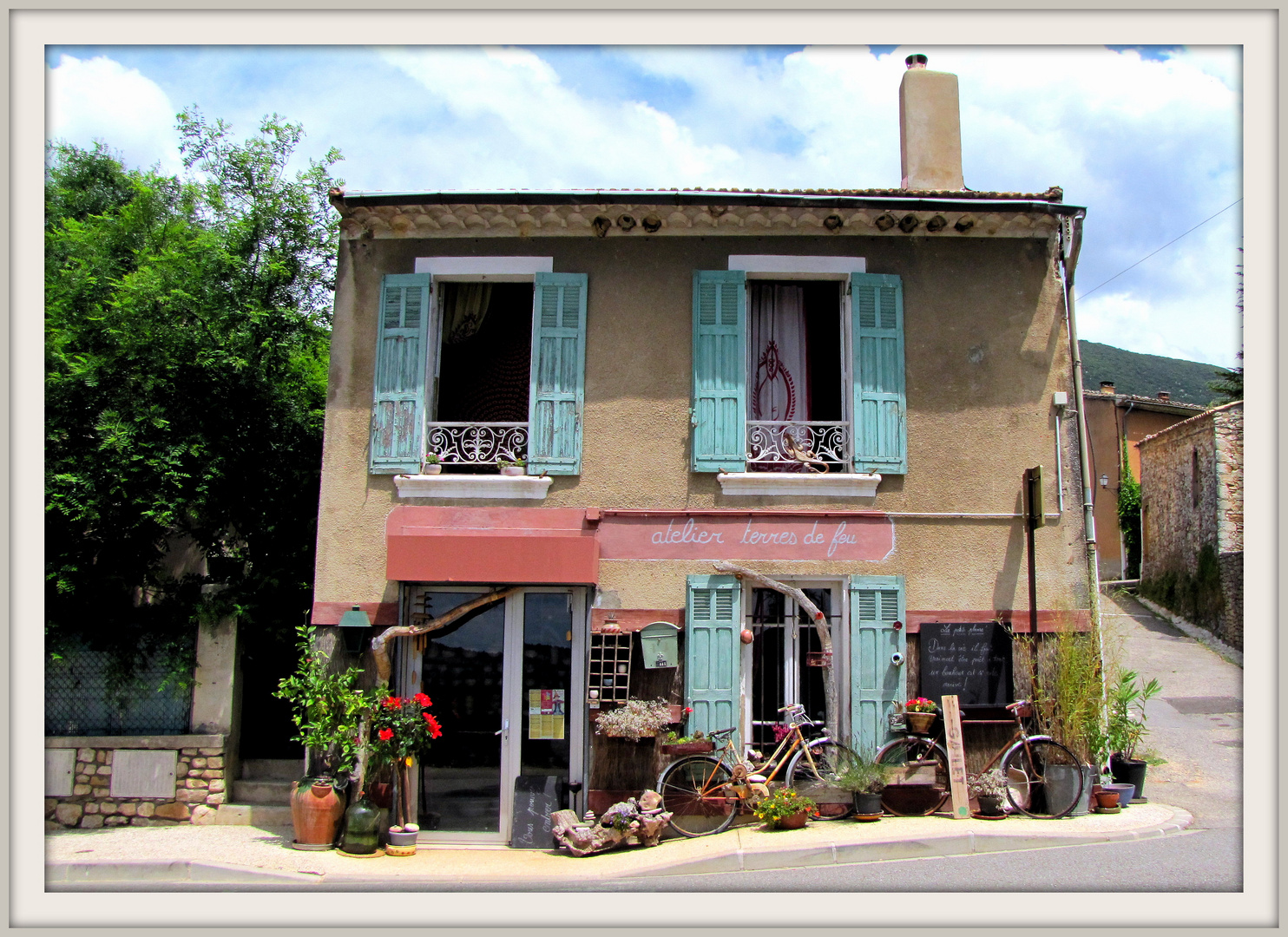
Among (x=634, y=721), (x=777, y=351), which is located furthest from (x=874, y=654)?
(x=777, y=351)

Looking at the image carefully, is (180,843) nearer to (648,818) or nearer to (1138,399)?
(648,818)

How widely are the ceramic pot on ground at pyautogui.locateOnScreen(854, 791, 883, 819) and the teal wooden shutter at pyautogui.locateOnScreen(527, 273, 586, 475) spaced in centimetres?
359

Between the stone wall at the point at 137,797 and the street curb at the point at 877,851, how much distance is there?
4290 mm

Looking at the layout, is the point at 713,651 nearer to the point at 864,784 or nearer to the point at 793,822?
the point at 793,822

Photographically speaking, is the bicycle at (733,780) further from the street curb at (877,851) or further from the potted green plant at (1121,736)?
the potted green plant at (1121,736)

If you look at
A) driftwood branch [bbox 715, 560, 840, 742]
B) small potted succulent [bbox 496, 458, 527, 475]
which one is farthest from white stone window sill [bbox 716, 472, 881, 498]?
small potted succulent [bbox 496, 458, 527, 475]

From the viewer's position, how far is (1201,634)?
16.7 meters

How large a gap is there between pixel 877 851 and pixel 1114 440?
2007cm

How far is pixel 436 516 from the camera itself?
28.6 feet

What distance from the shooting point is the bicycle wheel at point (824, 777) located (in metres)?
8.23

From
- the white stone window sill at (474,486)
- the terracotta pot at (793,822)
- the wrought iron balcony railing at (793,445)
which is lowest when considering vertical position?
the terracotta pot at (793,822)

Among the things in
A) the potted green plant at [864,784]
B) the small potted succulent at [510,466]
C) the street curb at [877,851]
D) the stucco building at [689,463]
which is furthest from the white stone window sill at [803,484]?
the street curb at [877,851]

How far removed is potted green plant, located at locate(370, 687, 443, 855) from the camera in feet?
26.5

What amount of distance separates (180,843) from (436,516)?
335 centimetres
